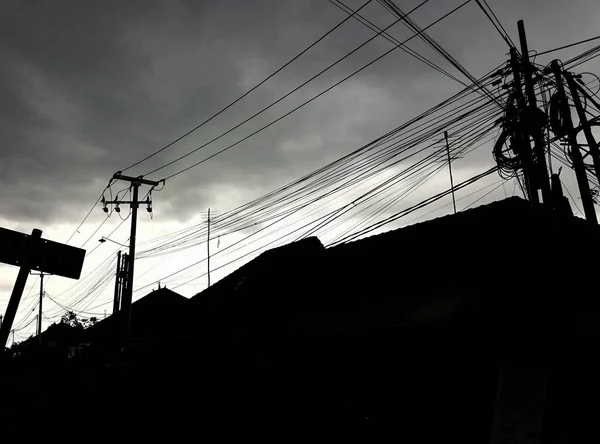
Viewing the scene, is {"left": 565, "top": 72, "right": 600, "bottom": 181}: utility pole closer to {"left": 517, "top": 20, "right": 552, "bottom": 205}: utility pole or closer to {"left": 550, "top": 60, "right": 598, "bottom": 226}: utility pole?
{"left": 550, "top": 60, "right": 598, "bottom": 226}: utility pole

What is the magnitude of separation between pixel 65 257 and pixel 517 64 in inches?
368

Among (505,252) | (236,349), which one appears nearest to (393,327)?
(505,252)

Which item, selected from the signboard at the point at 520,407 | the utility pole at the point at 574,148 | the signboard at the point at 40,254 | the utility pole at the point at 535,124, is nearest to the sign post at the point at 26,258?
the signboard at the point at 40,254

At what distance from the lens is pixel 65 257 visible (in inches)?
210

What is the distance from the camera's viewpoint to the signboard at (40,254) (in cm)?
496

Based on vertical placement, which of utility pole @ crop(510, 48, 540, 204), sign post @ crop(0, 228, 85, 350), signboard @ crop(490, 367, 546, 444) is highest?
utility pole @ crop(510, 48, 540, 204)

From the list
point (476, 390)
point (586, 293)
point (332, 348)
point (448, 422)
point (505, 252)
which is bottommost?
point (448, 422)

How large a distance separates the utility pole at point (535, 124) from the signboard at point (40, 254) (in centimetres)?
773

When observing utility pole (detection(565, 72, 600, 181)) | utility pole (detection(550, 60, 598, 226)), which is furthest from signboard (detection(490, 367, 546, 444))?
utility pole (detection(565, 72, 600, 181))

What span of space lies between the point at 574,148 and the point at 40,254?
10472mm

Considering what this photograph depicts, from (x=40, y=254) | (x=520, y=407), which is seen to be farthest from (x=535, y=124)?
(x=40, y=254)

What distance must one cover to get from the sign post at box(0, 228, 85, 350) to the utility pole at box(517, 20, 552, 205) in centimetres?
784

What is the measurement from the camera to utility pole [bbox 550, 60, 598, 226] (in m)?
9.94

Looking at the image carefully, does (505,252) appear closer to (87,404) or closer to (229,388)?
(229,388)
